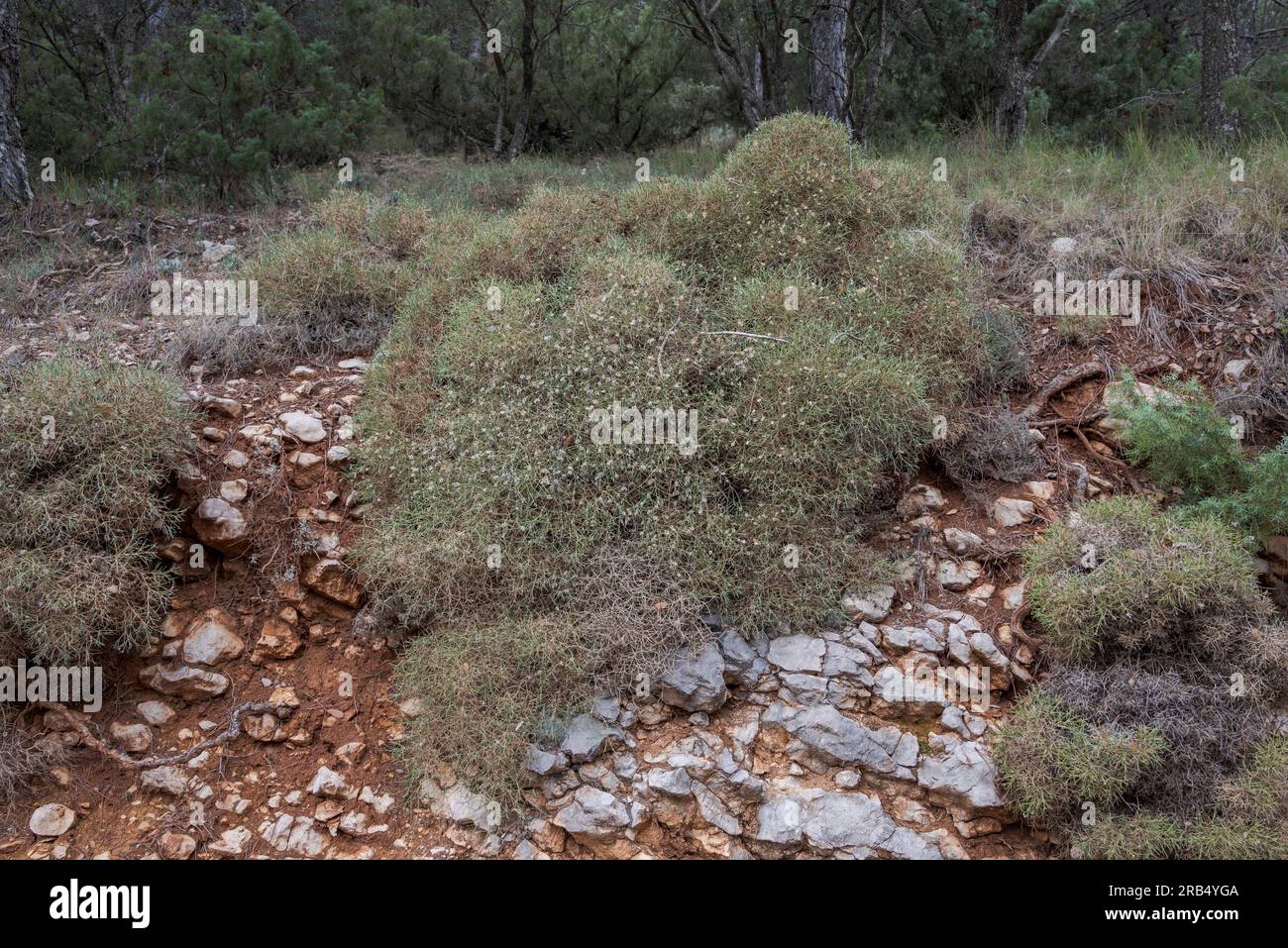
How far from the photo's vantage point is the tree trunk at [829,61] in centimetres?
686

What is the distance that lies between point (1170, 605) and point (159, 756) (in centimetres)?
389

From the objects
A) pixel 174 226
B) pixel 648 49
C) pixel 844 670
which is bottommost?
pixel 844 670

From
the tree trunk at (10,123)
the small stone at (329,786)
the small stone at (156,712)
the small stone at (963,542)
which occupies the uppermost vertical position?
the tree trunk at (10,123)

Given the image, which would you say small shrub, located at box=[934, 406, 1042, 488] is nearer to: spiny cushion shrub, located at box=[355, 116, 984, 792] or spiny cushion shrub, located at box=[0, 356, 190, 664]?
spiny cushion shrub, located at box=[355, 116, 984, 792]

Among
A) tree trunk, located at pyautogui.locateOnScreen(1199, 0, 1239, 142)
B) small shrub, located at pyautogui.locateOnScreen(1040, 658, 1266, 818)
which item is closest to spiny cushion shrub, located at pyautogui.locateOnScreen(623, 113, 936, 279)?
small shrub, located at pyautogui.locateOnScreen(1040, 658, 1266, 818)

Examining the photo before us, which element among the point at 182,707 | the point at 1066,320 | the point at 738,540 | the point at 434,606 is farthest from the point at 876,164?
the point at 182,707

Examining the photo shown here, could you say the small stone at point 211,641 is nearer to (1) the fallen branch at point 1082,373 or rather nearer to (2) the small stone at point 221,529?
(2) the small stone at point 221,529

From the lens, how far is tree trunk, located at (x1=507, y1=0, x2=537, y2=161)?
852cm

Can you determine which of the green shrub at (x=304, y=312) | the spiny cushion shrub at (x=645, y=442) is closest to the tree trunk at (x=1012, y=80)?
the spiny cushion shrub at (x=645, y=442)

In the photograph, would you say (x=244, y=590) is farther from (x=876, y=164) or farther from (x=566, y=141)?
(x=566, y=141)

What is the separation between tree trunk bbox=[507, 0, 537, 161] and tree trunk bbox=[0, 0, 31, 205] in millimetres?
3968

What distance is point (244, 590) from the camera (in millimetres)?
3949

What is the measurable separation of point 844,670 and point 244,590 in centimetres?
258

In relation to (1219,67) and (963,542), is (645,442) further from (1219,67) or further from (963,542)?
(1219,67)
